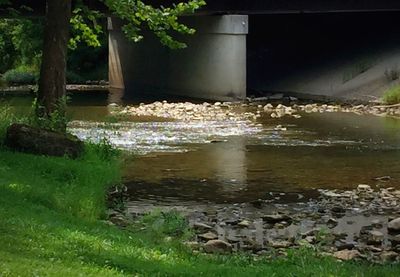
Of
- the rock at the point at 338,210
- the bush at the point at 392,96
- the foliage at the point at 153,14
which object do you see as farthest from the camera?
the bush at the point at 392,96

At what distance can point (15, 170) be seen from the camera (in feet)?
41.1

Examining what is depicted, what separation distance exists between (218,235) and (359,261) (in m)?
2.47

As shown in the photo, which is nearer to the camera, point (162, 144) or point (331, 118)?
point (162, 144)

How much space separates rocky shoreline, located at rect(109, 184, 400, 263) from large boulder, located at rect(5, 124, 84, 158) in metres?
1.48

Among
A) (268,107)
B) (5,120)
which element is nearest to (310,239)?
(5,120)

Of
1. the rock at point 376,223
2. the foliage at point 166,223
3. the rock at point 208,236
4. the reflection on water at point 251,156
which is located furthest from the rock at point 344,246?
the reflection on water at point 251,156

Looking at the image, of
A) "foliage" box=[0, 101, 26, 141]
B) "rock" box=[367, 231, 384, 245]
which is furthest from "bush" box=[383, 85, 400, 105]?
"rock" box=[367, 231, 384, 245]

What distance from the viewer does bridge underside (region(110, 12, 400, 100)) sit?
36344 mm

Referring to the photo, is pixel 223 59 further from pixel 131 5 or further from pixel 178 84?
pixel 131 5

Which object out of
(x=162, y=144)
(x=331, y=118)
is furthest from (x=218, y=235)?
(x=331, y=118)

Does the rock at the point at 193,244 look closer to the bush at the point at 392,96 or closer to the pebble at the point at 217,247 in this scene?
the pebble at the point at 217,247

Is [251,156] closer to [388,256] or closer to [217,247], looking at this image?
[217,247]

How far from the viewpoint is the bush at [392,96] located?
3123 centimetres

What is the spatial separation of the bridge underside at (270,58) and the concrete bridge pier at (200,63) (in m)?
0.05
